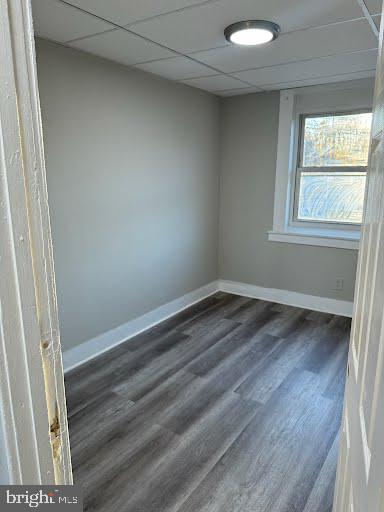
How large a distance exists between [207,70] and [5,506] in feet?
10.0

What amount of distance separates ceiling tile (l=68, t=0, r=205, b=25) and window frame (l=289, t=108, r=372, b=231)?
7.54 feet

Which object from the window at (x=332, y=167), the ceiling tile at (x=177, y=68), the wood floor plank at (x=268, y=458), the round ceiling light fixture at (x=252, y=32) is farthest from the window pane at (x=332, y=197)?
the wood floor plank at (x=268, y=458)

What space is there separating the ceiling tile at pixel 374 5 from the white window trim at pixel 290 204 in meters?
1.72

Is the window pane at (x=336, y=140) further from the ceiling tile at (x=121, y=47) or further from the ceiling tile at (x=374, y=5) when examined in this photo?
the ceiling tile at (x=121, y=47)

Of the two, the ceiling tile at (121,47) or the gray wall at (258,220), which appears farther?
the gray wall at (258,220)

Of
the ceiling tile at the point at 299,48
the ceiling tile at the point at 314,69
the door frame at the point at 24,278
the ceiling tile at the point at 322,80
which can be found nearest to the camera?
the door frame at the point at 24,278

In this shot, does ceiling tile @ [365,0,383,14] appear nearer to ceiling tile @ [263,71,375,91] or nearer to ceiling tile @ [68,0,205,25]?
ceiling tile @ [68,0,205,25]

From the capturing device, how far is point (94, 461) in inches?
74.3

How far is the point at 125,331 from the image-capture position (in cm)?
320

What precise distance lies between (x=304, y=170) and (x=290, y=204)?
389 millimetres

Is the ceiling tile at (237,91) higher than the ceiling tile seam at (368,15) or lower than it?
higher

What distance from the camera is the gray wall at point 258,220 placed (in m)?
3.77

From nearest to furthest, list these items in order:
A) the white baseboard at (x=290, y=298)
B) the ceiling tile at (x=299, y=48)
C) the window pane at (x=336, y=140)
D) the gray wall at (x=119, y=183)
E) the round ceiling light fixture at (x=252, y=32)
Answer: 1. the round ceiling light fixture at (x=252, y=32)
2. the ceiling tile at (x=299, y=48)
3. the gray wall at (x=119, y=183)
4. the window pane at (x=336, y=140)
5. the white baseboard at (x=290, y=298)

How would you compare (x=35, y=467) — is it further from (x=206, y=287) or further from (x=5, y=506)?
(x=206, y=287)
